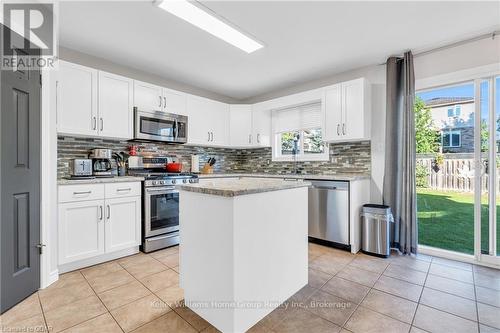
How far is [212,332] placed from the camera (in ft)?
5.07

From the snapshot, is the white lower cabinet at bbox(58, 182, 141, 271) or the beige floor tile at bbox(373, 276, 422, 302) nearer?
the beige floor tile at bbox(373, 276, 422, 302)

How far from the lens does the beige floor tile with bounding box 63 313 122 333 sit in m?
1.56

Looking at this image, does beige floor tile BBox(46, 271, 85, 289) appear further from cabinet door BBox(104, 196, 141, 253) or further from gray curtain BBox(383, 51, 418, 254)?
gray curtain BBox(383, 51, 418, 254)

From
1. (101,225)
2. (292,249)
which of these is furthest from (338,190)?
(101,225)

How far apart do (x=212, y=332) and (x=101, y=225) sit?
183 cm

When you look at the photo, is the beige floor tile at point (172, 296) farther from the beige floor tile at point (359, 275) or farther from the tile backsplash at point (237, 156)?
the tile backsplash at point (237, 156)

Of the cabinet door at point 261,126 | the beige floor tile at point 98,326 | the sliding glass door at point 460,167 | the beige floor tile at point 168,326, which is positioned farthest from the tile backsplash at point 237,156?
the beige floor tile at point 168,326

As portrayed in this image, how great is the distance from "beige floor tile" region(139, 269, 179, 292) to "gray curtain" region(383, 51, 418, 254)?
271 cm

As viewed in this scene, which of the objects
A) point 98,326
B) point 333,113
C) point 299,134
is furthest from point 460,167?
point 98,326

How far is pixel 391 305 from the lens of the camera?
184cm

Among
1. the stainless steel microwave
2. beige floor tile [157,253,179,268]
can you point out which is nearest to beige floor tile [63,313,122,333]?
beige floor tile [157,253,179,268]

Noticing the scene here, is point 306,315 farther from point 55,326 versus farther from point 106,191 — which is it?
point 106,191

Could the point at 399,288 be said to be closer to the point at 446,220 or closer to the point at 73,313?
the point at 446,220

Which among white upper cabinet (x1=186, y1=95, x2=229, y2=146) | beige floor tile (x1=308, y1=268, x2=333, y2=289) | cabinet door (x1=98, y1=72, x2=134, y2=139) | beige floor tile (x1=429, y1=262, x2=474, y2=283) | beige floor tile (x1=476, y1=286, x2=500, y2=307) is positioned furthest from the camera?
white upper cabinet (x1=186, y1=95, x2=229, y2=146)
